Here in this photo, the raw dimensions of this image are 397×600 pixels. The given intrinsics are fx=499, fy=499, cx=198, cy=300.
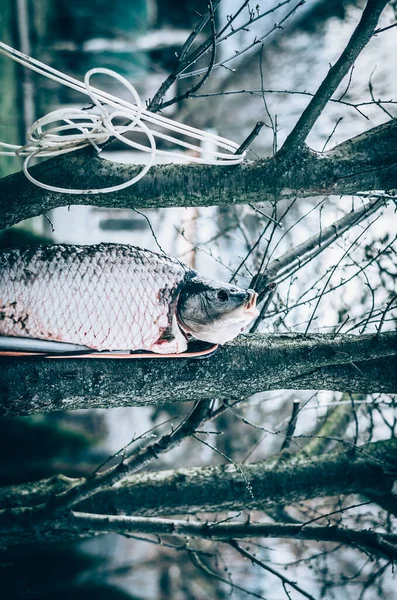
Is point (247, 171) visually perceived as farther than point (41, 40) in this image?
No

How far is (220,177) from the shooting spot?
1512mm

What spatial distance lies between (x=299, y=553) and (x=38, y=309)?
3234 mm

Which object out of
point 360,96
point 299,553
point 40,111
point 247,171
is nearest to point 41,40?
point 40,111

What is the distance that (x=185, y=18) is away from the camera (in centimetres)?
534

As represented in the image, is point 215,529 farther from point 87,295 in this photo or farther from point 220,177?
point 220,177

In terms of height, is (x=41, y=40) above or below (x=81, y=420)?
above

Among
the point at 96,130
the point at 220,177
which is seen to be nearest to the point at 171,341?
the point at 220,177

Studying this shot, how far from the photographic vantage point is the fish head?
133 centimetres

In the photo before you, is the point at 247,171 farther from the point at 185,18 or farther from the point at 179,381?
the point at 185,18

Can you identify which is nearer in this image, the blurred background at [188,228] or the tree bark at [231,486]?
the tree bark at [231,486]

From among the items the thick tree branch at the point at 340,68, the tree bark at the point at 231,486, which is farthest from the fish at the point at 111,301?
the tree bark at the point at 231,486

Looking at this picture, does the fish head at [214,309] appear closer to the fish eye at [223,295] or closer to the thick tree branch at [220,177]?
the fish eye at [223,295]

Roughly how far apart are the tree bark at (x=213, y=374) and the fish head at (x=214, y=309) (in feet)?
0.57

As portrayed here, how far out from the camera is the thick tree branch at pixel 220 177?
1.50 m
